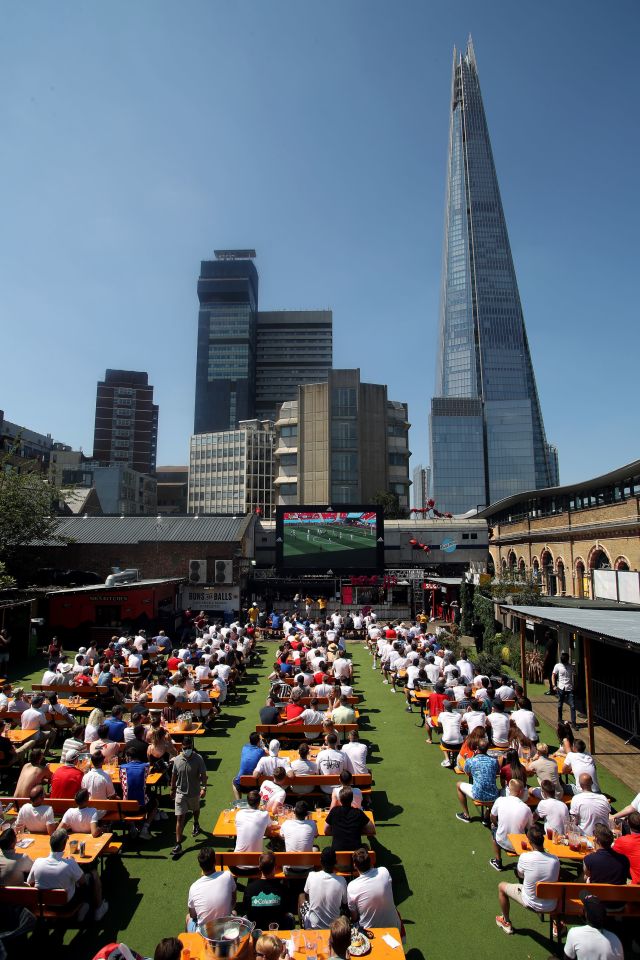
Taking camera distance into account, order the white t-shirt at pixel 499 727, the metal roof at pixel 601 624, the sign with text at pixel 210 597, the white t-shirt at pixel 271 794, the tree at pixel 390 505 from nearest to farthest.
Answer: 1. the white t-shirt at pixel 271 794
2. the metal roof at pixel 601 624
3. the white t-shirt at pixel 499 727
4. the sign with text at pixel 210 597
5. the tree at pixel 390 505

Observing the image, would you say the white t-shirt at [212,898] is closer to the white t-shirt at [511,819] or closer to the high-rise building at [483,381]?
the white t-shirt at [511,819]

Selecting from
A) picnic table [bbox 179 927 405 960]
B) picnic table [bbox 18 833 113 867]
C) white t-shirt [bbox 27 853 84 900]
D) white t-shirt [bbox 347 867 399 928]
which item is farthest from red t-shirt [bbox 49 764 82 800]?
white t-shirt [bbox 347 867 399 928]

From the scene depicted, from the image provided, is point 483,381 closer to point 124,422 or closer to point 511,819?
point 124,422

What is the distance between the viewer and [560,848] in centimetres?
723

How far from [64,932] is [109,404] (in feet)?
525

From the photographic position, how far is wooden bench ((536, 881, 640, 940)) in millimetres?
6121

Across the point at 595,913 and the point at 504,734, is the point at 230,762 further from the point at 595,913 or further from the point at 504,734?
the point at 595,913

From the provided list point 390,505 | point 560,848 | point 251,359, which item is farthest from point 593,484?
point 251,359

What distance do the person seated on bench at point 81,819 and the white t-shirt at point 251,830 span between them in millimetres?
1911

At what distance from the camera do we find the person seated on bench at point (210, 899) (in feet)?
19.2

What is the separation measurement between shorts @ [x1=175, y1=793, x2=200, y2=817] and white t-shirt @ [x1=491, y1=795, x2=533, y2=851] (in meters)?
4.42

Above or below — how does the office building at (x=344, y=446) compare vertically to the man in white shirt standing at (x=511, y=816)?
above

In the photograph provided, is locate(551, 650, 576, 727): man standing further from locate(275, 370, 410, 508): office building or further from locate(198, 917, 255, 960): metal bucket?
locate(275, 370, 410, 508): office building

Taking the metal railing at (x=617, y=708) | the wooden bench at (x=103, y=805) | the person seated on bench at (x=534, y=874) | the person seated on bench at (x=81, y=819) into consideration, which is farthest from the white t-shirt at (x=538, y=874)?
the metal railing at (x=617, y=708)
